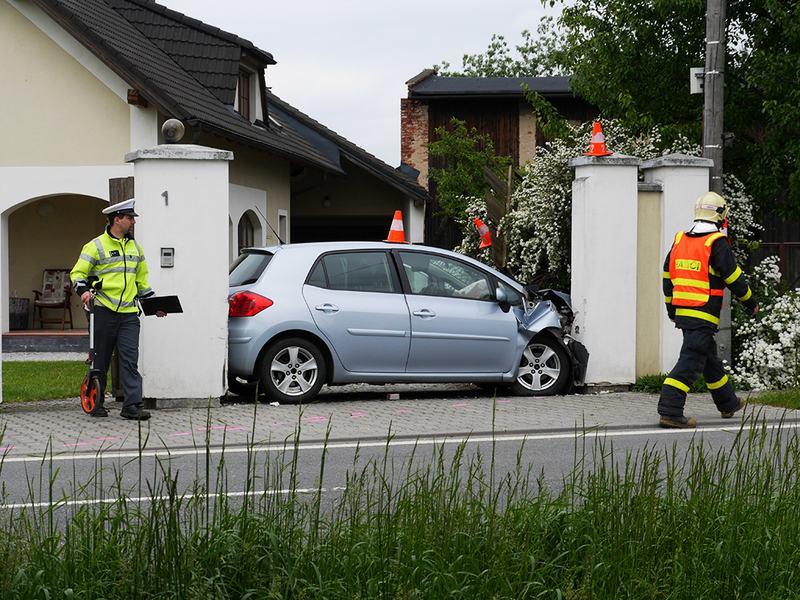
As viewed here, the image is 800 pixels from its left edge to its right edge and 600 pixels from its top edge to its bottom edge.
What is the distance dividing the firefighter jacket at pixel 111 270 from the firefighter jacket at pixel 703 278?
477cm

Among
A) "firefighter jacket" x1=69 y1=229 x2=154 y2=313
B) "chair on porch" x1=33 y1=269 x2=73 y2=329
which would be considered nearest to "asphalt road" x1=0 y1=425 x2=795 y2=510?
"firefighter jacket" x1=69 y1=229 x2=154 y2=313

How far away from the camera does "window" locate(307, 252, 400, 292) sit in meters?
12.9

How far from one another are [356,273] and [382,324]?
0.60 meters

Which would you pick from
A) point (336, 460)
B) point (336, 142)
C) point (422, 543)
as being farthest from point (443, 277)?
point (336, 142)

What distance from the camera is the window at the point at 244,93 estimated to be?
25.0m

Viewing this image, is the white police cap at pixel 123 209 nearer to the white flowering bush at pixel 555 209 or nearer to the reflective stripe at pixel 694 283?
the reflective stripe at pixel 694 283

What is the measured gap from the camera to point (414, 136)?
4088 cm

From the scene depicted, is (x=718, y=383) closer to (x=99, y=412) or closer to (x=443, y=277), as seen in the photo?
(x=443, y=277)

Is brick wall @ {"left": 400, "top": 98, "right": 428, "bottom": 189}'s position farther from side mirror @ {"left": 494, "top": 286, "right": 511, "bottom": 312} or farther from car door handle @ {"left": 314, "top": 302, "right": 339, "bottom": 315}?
car door handle @ {"left": 314, "top": 302, "right": 339, "bottom": 315}

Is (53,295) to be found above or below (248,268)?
below

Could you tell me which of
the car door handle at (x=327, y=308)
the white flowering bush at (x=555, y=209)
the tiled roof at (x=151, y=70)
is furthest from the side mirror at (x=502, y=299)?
the tiled roof at (x=151, y=70)

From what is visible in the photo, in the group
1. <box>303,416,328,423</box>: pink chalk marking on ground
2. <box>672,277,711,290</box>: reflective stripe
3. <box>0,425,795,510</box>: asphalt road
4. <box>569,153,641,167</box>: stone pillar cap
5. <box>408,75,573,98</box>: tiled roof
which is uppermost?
<box>408,75,573,98</box>: tiled roof

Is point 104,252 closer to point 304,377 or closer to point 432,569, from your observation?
point 304,377

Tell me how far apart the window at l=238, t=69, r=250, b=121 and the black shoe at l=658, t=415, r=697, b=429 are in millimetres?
15525
